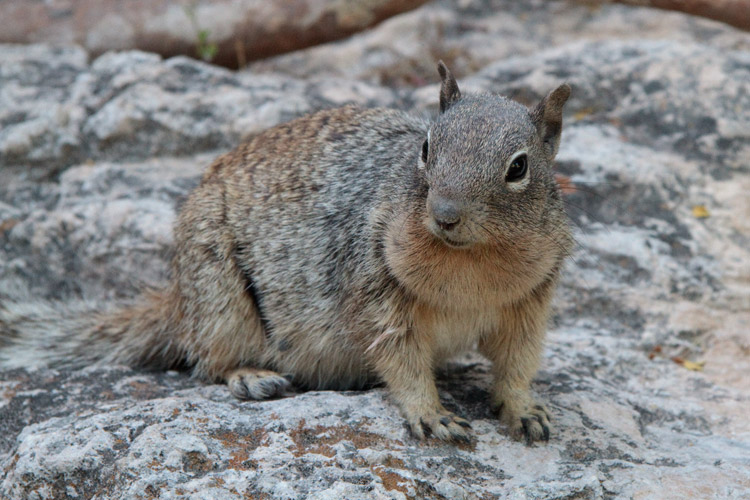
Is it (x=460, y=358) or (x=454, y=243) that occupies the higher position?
(x=454, y=243)

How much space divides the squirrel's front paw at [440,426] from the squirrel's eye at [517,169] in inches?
48.1

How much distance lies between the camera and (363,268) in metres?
4.34

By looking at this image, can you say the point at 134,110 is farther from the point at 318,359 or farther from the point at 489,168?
the point at 489,168

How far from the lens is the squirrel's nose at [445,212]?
11.2 feet

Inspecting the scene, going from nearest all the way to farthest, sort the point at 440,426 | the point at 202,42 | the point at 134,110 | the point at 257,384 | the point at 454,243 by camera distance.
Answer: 1. the point at 454,243
2. the point at 440,426
3. the point at 257,384
4. the point at 134,110
5. the point at 202,42

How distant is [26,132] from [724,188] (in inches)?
228

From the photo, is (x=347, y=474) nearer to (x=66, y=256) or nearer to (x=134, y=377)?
(x=134, y=377)

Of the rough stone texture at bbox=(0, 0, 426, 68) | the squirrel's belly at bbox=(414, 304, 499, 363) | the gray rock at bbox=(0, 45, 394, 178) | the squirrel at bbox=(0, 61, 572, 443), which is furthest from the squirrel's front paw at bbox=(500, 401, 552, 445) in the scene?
the rough stone texture at bbox=(0, 0, 426, 68)

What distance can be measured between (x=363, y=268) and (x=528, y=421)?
3.78 feet

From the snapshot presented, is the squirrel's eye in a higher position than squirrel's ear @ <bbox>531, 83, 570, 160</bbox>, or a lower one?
lower

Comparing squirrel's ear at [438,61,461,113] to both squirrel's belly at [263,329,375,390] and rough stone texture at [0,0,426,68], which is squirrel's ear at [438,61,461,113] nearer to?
squirrel's belly at [263,329,375,390]

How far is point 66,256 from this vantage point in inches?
252

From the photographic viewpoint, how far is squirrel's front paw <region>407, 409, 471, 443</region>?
13.0 feet

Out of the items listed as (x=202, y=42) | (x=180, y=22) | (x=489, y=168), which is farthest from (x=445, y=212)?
(x=180, y=22)
